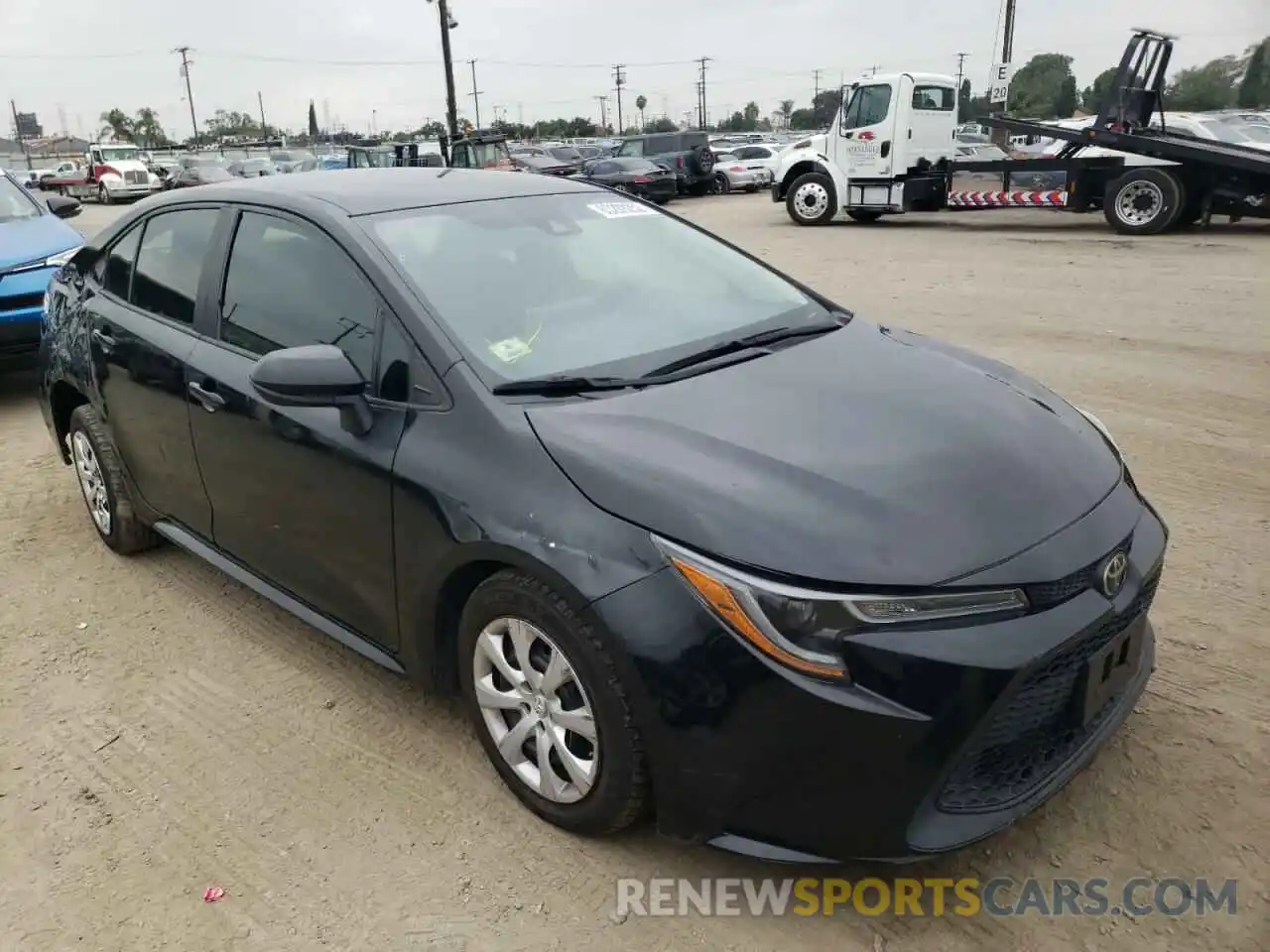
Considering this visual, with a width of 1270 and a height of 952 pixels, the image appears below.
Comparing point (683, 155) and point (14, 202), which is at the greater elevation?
point (14, 202)

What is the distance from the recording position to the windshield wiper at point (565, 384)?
2613mm

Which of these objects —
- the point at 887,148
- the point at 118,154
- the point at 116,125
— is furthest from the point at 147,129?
the point at 887,148

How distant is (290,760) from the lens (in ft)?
9.73

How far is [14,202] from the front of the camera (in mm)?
8188

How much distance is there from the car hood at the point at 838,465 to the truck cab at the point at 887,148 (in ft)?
51.1

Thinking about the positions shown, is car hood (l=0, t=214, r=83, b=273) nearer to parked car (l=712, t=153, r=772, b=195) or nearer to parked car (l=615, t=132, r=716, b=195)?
parked car (l=615, t=132, r=716, b=195)

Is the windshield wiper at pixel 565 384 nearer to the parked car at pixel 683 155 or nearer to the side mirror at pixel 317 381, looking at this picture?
the side mirror at pixel 317 381

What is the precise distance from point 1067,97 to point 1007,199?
188 feet

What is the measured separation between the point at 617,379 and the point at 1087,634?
1.32 metres

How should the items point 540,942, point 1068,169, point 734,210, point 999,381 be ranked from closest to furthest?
1. point 540,942
2. point 999,381
3. point 1068,169
4. point 734,210

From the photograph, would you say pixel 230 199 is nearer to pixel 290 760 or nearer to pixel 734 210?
pixel 290 760

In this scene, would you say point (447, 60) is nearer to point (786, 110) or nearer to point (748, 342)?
point (748, 342)

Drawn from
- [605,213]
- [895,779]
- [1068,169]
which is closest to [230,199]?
[605,213]

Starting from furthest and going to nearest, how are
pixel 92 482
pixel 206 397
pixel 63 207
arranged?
pixel 63 207
pixel 92 482
pixel 206 397
